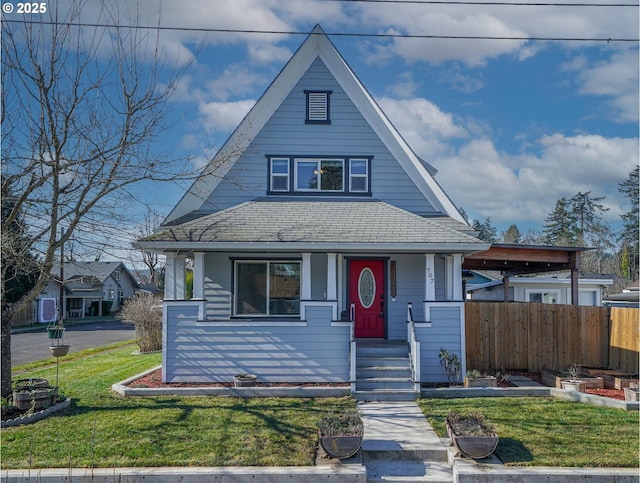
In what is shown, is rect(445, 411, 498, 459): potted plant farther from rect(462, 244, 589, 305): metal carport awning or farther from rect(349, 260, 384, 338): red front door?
rect(462, 244, 589, 305): metal carport awning

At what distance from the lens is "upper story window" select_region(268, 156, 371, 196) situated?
12.2 meters

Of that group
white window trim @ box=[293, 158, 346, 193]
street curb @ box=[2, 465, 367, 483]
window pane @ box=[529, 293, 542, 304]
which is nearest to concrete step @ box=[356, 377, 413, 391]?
street curb @ box=[2, 465, 367, 483]

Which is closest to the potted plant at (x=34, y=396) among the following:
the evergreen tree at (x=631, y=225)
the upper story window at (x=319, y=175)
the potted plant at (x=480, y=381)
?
the upper story window at (x=319, y=175)

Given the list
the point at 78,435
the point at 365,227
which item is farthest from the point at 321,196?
the point at 78,435

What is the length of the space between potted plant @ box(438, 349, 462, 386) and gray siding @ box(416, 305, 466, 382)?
0.43ft

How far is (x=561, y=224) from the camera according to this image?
56.4m

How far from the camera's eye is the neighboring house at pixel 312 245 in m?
9.91

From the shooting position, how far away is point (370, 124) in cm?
1223

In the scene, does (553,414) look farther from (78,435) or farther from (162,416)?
(78,435)

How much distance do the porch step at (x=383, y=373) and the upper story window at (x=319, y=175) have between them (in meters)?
4.21

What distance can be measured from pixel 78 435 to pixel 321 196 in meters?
7.73

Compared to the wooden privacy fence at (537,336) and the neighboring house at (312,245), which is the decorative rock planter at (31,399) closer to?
the neighboring house at (312,245)

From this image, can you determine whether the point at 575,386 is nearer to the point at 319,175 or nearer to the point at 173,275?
the point at 319,175

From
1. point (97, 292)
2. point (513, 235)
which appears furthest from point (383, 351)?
point (513, 235)
